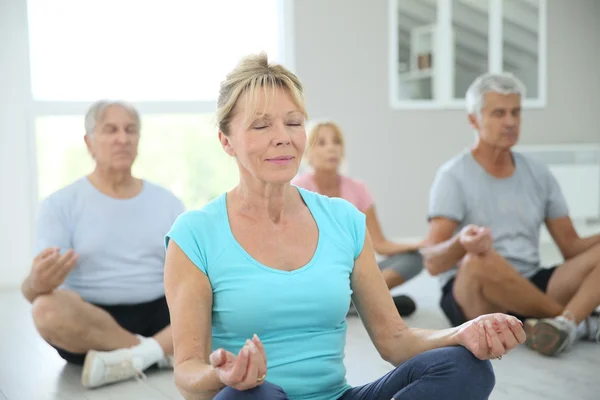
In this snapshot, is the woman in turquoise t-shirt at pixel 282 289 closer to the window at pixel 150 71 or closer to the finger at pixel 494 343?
the finger at pixel 494 343

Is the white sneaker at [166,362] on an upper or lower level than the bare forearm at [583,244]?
lower

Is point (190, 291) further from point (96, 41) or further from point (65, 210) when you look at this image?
point (96, 41)

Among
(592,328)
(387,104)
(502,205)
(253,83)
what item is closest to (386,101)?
(387,104)

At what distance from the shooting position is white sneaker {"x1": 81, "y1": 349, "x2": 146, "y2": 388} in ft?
7.92

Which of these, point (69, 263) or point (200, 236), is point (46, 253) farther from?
point (200, 236)

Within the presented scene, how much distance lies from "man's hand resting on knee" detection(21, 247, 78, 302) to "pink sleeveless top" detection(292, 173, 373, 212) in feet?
4.59

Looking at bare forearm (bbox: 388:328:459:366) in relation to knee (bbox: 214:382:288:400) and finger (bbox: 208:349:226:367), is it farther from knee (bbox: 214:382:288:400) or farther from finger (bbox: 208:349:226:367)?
finger (bbox: 208:349:226:367)

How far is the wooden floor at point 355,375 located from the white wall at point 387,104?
102 inches

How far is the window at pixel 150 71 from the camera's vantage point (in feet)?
15.9

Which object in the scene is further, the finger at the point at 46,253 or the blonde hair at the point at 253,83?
the finger at the point at 46,253

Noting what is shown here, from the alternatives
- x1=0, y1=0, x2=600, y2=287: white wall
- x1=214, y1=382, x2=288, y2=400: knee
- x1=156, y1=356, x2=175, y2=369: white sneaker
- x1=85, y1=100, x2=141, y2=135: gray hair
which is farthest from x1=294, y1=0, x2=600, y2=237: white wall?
x1=214, y1=382, x2=288, y2=400: knee

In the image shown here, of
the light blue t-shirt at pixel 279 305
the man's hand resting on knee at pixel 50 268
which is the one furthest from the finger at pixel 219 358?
the man's hand resting on knee at pixel 50 268

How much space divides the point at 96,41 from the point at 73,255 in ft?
9.39

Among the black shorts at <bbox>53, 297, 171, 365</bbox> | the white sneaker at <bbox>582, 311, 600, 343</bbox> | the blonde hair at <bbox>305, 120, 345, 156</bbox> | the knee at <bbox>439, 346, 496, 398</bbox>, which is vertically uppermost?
the blonde hair at <bbox>305, 120, 345, 156</bbox>
